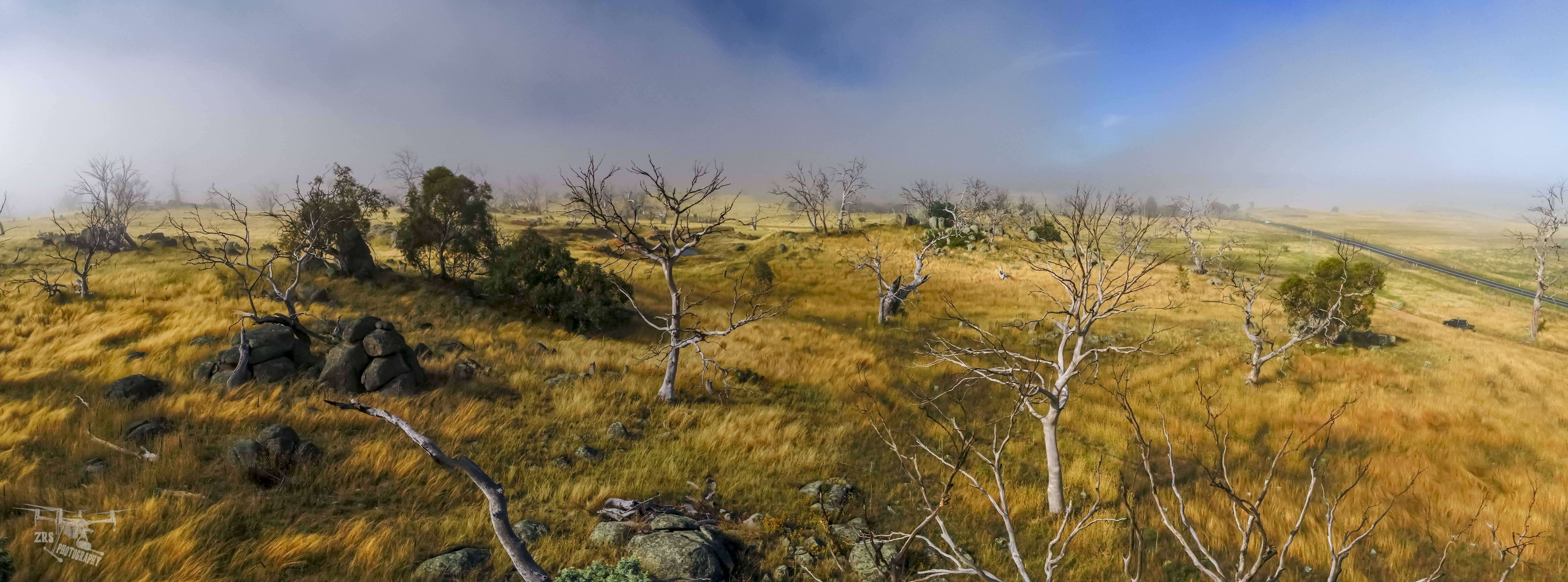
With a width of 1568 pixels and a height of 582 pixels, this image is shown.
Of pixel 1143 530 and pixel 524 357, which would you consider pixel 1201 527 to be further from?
pixel 524 357

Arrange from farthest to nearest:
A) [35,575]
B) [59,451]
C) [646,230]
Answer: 1. [646,230]
2. [59,451]
3. [35,575]

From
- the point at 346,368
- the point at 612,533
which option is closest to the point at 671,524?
the point at 612,533

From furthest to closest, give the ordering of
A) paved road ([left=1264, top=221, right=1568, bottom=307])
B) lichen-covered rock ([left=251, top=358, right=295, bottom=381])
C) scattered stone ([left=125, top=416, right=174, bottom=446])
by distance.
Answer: paved road ([left=1264, top=221, right=1568, bottom=307])
lichen-covered rock ([left=251, top=358, right=295, bottom=381])
scattered stone ([left=125, top=416, right=174, bottom=446])

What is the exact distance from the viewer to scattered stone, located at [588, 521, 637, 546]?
7.02 metres

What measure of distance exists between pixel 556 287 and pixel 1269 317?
32.0 metres

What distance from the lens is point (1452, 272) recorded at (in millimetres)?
67188

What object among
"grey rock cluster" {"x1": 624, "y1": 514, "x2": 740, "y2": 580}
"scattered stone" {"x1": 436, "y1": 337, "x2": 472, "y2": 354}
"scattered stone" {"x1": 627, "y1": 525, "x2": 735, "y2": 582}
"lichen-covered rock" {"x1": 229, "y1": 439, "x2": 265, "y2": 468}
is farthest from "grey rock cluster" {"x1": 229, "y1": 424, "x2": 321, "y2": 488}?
"scattered stone" {"x1": 436, "y1": 337, "x2": 472, "y2": 354}

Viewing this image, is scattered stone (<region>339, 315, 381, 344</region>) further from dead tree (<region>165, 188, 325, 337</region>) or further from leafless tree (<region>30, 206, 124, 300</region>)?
leafless tree (<region>30, 206, 124, 300</region>)

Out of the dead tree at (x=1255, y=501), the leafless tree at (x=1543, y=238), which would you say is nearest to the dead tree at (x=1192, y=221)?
the leafless tree at (x=1543, y=238)

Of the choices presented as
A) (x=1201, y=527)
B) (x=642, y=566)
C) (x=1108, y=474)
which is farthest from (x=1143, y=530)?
(x=642, y=566)

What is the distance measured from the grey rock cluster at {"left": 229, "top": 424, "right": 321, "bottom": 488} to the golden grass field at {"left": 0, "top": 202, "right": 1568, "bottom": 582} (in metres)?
0.18

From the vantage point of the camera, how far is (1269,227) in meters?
141

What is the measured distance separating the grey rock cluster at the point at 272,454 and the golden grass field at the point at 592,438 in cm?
18

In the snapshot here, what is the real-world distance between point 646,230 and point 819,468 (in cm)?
6364
